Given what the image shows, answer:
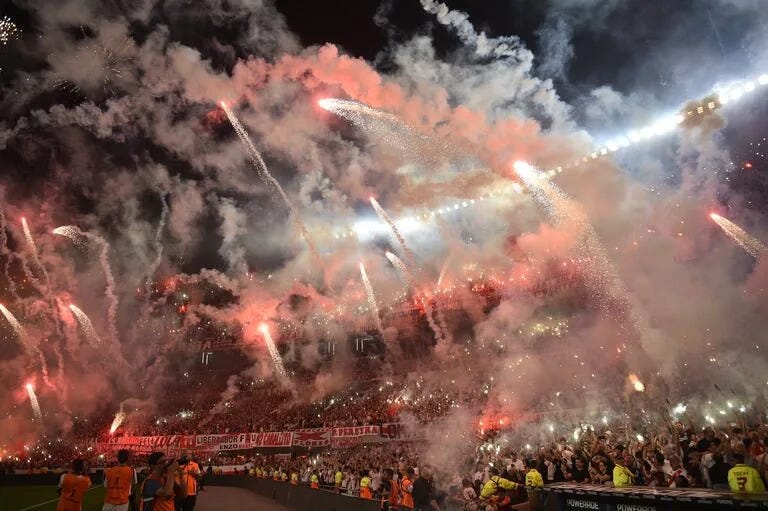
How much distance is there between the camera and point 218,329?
1684 inches

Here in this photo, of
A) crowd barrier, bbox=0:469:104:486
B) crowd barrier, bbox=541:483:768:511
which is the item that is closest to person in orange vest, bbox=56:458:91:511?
crowd barrier, bbox=541:483:768:511

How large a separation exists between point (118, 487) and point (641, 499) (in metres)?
7.35

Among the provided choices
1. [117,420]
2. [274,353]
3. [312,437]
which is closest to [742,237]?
[312,437]

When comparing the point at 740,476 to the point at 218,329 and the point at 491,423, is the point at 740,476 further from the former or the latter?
the point at 218,329

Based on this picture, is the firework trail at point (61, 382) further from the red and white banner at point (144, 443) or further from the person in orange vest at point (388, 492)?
the person in orange vest at point (388, 492)

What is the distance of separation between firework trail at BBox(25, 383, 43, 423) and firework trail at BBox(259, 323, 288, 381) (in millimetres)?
20033

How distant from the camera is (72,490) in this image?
22.6ft

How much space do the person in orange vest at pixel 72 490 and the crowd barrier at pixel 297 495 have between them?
5.11 metres

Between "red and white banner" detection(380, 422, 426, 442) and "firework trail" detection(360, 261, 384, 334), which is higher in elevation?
"firework trail" detection(360, 261, 384, 334)

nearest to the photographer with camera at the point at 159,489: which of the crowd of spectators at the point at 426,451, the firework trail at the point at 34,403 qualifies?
the crowd of spectators at the point at 426,451

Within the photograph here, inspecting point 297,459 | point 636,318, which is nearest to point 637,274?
point 636,318

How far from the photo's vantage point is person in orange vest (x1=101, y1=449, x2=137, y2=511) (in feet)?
22.1

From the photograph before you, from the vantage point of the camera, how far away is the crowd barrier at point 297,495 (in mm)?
10284

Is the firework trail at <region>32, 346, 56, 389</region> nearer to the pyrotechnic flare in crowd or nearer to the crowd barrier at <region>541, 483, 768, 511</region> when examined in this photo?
the pyrotechnic flare in crowd
